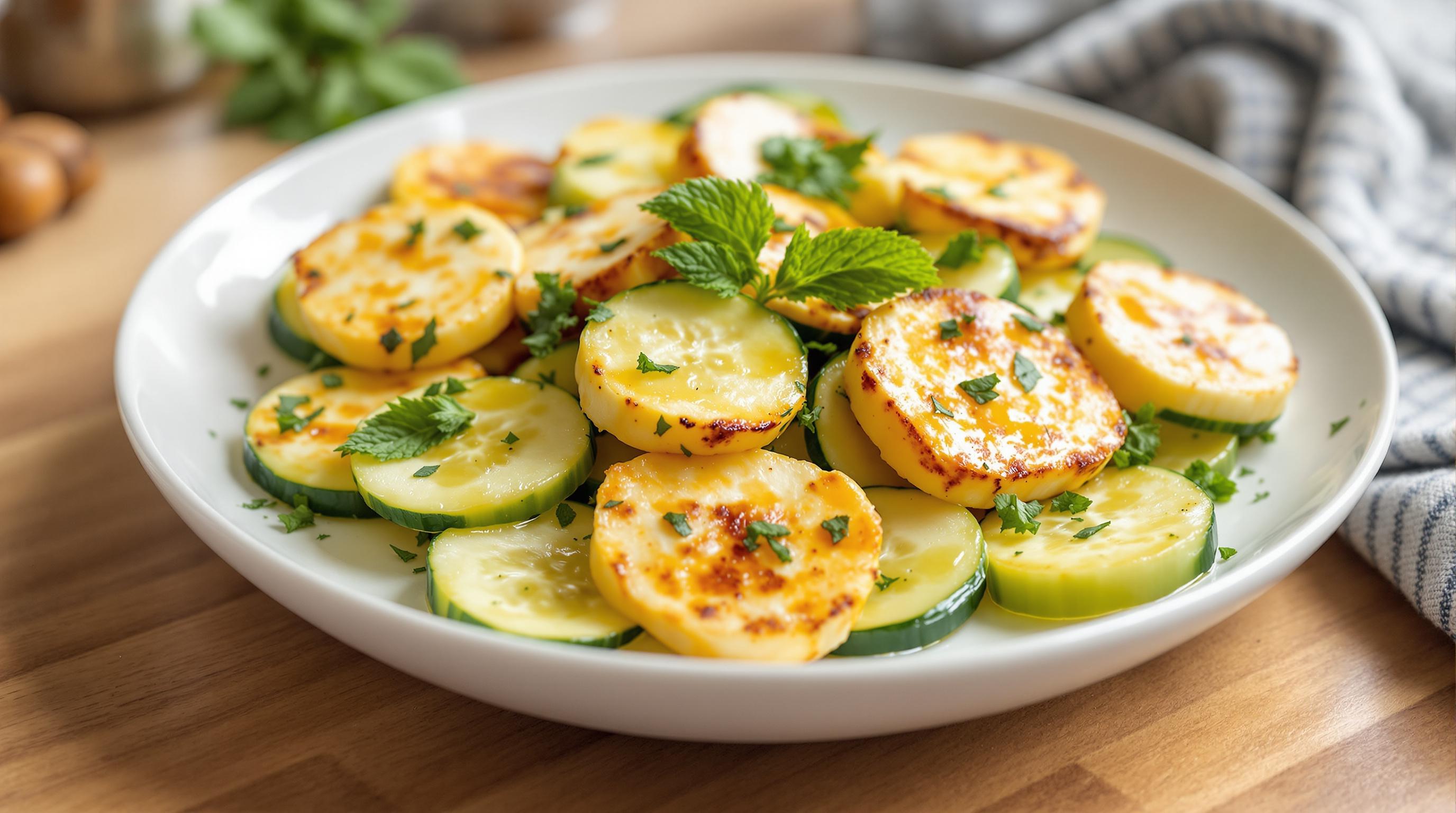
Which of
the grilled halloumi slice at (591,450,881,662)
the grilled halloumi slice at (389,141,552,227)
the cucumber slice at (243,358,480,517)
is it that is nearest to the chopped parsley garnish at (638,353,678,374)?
the grilled halloumi slice at (591,450,881,662)

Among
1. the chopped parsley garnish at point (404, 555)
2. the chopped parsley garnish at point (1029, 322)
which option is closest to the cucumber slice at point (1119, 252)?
the chopped parsley garnish at point (1029, 322)

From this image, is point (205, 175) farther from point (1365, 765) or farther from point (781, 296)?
point (1365, 765)

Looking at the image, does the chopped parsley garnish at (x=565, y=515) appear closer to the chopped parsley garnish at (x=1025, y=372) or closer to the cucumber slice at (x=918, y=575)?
the cucumber slice at (x=918, y=575)

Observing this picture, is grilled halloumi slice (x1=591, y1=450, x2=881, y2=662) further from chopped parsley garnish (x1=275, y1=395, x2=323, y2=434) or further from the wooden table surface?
chopped parsley garnish (x1=275, y1=395, x2=323, y2=434)

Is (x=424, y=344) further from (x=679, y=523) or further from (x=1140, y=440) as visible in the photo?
(x=1140, y=440)

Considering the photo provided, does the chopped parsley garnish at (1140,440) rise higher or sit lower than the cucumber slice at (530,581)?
lower

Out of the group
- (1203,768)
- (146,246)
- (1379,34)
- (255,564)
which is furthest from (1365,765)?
(146,246)

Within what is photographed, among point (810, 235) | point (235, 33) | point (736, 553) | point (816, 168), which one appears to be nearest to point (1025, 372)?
point (810, 235)
